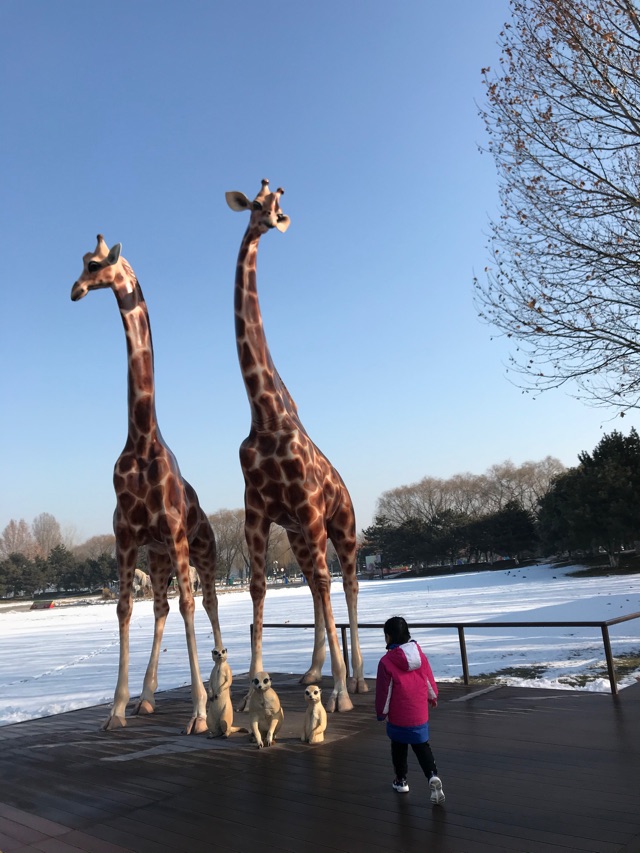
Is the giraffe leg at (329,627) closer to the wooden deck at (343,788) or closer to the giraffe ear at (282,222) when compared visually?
the wooden deck at (343,788)

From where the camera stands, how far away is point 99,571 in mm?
55375

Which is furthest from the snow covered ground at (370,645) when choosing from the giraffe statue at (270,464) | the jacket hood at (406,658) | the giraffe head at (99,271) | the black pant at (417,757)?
the giraffe head at (99,271)

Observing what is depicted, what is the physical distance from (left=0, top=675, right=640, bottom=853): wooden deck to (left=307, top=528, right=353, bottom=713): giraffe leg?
0.89 ft

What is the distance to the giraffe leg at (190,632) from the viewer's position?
671 cm

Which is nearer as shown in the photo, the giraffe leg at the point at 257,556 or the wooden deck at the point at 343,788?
the wooden deck at the point at 343,788

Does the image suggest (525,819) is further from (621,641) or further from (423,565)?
(423,565)

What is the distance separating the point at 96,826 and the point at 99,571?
54.7m

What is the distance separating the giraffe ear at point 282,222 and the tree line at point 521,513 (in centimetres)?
2447

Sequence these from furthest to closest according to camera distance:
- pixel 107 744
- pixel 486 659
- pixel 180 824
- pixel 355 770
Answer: pixel 486 659 → pixel 107 744 → pixel 355 770 → pixel 180 824

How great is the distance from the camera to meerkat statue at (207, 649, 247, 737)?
20.3ft

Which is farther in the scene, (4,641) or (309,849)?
(4,641)

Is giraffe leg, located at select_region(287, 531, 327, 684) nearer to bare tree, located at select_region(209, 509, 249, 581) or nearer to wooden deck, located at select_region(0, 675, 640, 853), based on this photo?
wooden deck, located at select_region(0, 675, 640, 853)

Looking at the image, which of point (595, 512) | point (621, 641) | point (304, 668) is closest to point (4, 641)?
point (304, 668)

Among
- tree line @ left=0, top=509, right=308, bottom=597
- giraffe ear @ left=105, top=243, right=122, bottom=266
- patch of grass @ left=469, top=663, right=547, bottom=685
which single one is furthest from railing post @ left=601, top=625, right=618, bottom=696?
tree line @ left=0, top=509, right=308, bottom=597
